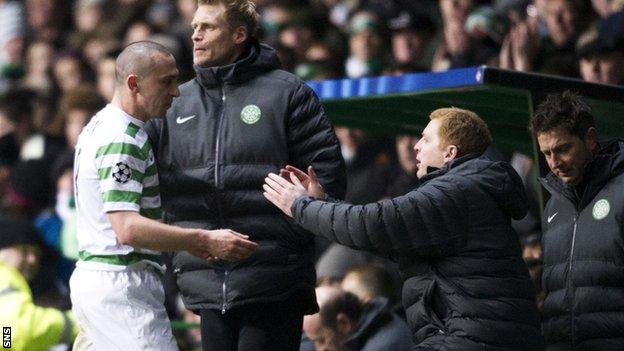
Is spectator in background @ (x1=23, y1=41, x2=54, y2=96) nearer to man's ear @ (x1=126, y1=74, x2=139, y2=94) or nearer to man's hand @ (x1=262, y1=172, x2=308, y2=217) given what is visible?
man's ear @ (x1=126, y1=74, x2=139, y2=94)

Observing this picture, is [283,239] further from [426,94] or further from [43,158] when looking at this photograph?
[43,158]

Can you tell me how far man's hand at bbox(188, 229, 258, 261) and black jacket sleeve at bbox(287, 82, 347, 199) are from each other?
0.49 meters

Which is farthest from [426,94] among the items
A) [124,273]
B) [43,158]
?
[43,158]

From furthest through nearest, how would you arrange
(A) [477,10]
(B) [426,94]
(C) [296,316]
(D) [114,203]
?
(A) [477,10] < (B) [426,94] < (C) [296,316] < (D) [114,203]

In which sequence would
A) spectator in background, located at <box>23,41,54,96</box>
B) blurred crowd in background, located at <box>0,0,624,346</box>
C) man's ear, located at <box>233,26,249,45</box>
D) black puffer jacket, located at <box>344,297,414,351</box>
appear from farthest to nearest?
1. spectator in background, located at <box>23,41,54,96</box>
2. blurred crowd in background, located at <box>0,0,624,346</box>
3. black puffer jacket, located at <box>344,297,414,351</box>
4. man's ear, located at <box>233,26,249,45</box>

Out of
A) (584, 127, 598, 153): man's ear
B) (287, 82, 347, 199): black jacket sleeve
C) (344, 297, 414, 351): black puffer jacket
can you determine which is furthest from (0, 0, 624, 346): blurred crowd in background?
(287, 82, 347, 199): black jacket sleeve

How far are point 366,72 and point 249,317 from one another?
5286 mm

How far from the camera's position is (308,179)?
5973 millimetres

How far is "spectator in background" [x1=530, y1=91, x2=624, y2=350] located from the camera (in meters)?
6.21

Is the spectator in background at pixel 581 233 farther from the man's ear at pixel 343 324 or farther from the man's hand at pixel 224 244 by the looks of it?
the man's ear at pixel 343 324

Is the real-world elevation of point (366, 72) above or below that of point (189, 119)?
below

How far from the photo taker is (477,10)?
1065cm

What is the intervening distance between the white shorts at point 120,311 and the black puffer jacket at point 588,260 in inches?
65.9

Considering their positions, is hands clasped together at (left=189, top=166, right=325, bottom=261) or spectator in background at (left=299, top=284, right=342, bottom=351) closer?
hands clasped together at (left=189, top=166, right=325, bottom=261)
